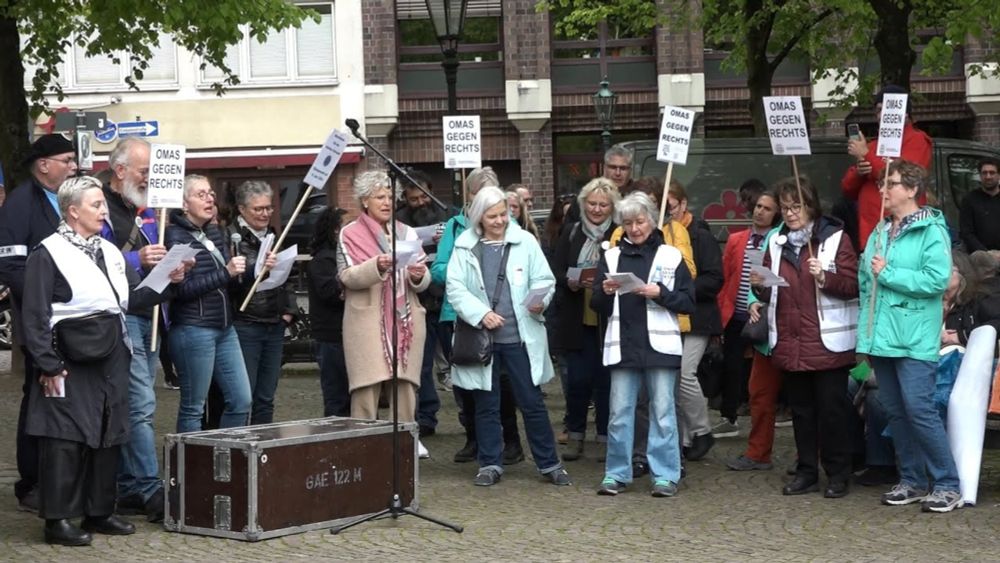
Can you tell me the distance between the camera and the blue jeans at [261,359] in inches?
421

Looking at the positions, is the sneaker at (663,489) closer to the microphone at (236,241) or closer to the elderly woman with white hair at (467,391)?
the elderly woman with white hair at (467,391)

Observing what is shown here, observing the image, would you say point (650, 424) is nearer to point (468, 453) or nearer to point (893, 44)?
point (468, 453)

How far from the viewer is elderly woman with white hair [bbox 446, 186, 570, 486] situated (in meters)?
10.5

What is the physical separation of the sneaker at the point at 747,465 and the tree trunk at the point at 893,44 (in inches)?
254

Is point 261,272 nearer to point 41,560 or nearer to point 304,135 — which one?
point 41,560

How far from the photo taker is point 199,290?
9562mm

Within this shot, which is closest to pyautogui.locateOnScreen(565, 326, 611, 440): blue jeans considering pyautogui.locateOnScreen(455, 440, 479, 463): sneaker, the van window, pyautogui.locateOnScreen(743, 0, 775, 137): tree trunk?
pyautogui.locateOnScreen(455, 440, 479, 463): sneaker

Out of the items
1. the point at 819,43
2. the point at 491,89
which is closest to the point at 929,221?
the point at 819,43

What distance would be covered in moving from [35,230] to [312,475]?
2.07 meters

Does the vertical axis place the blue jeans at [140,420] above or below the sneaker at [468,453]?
above

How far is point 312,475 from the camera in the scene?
893cm

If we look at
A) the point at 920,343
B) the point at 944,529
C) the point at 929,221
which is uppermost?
the point at 929,221

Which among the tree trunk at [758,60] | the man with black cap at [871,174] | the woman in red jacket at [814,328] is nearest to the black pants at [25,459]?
the woman in red jacket at [814,328]

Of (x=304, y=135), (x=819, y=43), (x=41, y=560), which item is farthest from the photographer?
(x=304, y=135)
